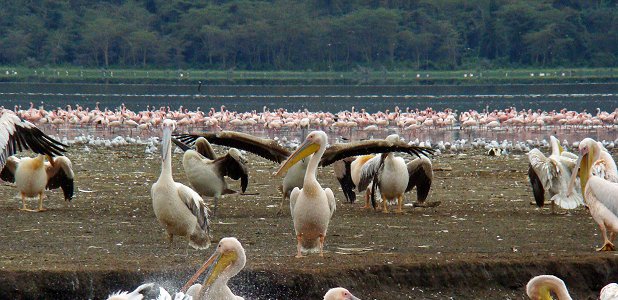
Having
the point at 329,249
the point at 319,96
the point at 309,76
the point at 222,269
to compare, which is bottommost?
the point at 309,76

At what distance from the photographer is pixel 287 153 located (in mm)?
11195

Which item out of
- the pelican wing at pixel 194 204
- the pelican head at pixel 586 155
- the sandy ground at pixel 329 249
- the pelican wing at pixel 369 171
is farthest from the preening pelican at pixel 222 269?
the pelican wing at pixel 369 171

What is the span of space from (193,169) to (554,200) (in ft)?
10.4

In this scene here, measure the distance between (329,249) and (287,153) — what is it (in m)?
2.39

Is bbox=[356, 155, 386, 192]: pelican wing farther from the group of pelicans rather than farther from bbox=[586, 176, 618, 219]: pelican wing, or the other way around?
bbox=[586, 176, 618, 219]: pelican wing

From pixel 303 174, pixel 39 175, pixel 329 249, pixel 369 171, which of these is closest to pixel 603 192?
pixel 329 249

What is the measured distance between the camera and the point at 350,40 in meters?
64.5

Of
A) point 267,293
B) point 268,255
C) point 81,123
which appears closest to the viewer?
point 267,293

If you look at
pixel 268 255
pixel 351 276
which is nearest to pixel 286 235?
pixel 268 255

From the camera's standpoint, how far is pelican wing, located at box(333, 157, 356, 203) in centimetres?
1196

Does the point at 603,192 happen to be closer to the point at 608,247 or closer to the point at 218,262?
the point at 608,247

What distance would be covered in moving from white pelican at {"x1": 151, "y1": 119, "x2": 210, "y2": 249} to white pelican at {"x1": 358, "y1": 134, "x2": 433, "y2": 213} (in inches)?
107

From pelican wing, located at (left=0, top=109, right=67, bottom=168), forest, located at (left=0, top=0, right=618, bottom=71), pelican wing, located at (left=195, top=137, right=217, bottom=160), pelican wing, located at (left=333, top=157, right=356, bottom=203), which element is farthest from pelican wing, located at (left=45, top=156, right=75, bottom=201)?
forest, located at (left=0, top=0, right=618, bottom=71)

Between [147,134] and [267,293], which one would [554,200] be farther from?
[147,134]
